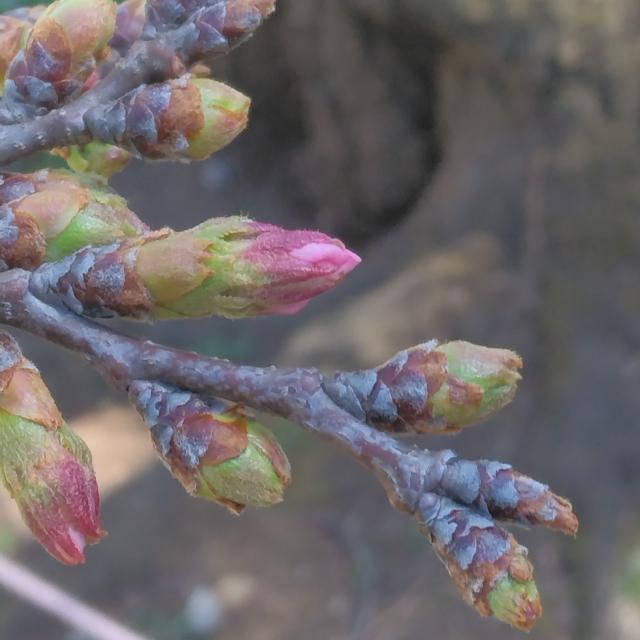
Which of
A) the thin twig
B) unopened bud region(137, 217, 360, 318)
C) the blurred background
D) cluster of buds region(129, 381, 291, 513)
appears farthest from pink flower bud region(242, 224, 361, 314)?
the blurred background

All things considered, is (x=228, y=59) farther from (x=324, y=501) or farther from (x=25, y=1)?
(x=25, y=1)

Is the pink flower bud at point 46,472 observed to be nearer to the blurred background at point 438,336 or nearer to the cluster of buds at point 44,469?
the cluster of buds at point 44,469

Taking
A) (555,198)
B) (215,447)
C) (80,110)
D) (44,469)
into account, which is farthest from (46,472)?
(555,198)

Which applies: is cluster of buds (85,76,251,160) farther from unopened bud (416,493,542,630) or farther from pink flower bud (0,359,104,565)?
unopened bud (416,493,542,630)

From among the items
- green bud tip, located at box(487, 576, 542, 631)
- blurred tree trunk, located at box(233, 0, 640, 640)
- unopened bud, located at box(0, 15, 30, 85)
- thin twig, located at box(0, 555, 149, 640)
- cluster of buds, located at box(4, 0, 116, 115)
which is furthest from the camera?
blurred tree trunk, located at box(233, 0, 640, 640)

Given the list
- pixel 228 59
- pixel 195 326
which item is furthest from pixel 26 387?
pixel 228 59

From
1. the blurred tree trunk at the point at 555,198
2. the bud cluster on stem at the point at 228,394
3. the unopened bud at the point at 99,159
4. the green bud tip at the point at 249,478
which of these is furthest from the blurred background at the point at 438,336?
the green bud tip at the point at 249,478

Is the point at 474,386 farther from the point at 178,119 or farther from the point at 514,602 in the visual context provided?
the point at 178,119
